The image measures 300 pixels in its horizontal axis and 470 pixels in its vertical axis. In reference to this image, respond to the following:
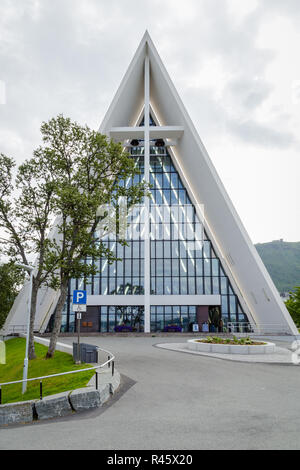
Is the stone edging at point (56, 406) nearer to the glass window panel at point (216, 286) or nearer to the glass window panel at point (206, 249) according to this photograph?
the glass window panel at point (216, 286)

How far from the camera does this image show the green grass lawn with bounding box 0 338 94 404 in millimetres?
10609

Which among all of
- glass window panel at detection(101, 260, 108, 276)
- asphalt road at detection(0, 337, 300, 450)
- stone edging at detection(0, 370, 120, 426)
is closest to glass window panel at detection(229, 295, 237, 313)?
glass window panel at detection(101, 260, 108, 276)

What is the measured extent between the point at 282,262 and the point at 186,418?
177m

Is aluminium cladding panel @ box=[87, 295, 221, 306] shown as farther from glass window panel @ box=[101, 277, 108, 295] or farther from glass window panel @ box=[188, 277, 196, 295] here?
glass window panel @ box=[188, 277, 196, 295]

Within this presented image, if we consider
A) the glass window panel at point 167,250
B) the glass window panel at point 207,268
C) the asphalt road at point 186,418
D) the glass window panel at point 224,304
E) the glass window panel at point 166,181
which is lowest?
the asphalt road at point 186,418

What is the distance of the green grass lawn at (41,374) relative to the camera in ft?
34.8

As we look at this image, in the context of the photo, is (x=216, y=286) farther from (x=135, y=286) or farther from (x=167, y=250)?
(x=135, y=286)

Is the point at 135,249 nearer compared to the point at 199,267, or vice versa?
the point at 199,267

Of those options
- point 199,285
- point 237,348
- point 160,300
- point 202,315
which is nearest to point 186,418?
point 237,348

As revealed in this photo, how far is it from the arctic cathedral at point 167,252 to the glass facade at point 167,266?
0.10 metres

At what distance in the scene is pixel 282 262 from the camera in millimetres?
171500

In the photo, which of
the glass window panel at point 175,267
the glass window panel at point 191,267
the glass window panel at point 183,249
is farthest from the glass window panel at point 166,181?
the glass window panel at point 191,267
